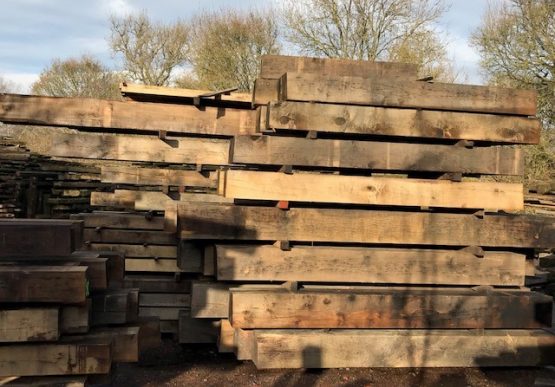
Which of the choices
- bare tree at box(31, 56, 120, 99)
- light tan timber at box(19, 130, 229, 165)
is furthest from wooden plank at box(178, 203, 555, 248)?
bare tree at box(31, 56, 120, 99)

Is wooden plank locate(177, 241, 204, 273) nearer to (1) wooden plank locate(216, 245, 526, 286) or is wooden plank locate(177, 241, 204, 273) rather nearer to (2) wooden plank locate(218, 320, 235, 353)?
(1) wooden plank locate(216, 245, 526, 286)

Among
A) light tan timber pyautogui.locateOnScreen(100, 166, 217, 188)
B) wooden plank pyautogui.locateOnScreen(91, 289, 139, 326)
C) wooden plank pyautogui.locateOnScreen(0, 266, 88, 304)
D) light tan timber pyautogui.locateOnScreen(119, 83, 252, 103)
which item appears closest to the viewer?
wooden plank pyautogui.locateOnScreen(0, 266, 88, 304)

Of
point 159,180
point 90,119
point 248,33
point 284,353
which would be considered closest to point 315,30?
point 248,33

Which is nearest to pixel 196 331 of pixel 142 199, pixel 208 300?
pixel 208 300

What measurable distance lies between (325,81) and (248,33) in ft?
75.8

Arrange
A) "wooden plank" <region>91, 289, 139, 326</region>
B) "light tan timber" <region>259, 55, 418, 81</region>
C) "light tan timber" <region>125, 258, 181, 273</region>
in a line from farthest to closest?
"light tan timber" <region>125, 258, 181, 273</region> < "light tan timber" <region>259, 55, 418, 81</region> < "wooden plank" <region>91, 289, 139, 326</region>

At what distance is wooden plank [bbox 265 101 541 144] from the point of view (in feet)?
12.4

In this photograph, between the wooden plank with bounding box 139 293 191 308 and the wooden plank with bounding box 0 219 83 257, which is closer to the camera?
the wooden plank with bounding box 0 219 83 257

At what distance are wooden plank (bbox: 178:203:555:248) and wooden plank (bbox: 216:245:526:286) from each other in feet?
0.30

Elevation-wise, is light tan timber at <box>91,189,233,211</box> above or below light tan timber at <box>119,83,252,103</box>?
below

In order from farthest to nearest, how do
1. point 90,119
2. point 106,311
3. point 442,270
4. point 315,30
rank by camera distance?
point 315,30
point 90,119
point 442,270
point 106,311

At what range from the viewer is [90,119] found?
4.73 m

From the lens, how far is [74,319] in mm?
3266

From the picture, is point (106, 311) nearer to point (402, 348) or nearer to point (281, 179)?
point (281, 179)
